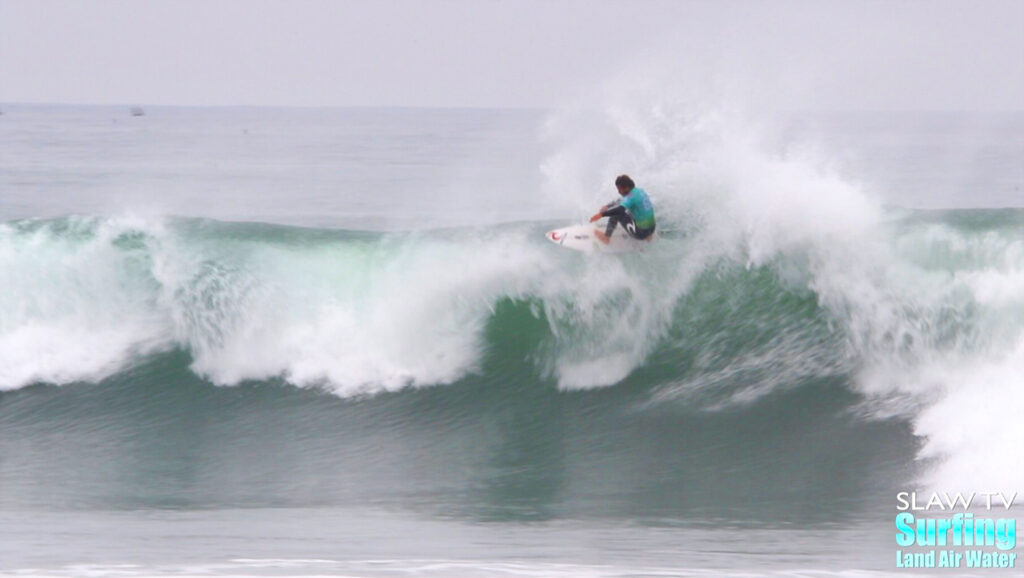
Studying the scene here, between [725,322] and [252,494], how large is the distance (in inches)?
245

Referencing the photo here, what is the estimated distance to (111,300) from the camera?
54.1ft

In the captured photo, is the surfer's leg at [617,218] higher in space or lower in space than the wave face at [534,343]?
higher

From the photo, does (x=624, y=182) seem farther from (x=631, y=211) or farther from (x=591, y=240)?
(x=591, y=240)

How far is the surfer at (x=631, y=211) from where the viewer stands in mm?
14484

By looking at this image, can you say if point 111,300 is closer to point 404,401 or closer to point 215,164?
point 404,401

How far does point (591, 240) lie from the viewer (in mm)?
15156

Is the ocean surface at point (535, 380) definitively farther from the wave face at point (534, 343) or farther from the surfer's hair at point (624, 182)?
the surfer's hair at point (624, 182)

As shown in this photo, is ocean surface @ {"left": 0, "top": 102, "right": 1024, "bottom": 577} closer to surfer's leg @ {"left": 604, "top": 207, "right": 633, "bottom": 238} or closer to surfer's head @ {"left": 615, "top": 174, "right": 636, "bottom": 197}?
surfer's leg @ {"left": 604, "top": 207, "right": 633, "bottom": 238}

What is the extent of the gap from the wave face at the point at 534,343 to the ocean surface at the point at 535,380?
0.13 ft

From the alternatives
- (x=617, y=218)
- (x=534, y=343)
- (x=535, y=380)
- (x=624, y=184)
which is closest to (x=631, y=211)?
(x=617, y=218)

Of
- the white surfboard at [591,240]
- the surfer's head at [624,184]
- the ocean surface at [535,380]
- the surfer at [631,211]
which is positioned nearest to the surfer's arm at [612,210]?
the surfer at [631,211]

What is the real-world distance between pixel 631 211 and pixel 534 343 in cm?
203

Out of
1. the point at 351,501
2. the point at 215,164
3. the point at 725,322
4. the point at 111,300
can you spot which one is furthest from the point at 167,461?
the point at 215,164

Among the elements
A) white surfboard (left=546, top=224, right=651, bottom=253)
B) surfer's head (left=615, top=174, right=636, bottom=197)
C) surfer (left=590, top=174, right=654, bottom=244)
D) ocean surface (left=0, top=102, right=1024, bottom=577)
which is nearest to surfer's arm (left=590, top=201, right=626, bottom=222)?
surfer (left=590, top=174, right=654, bottom=244)
